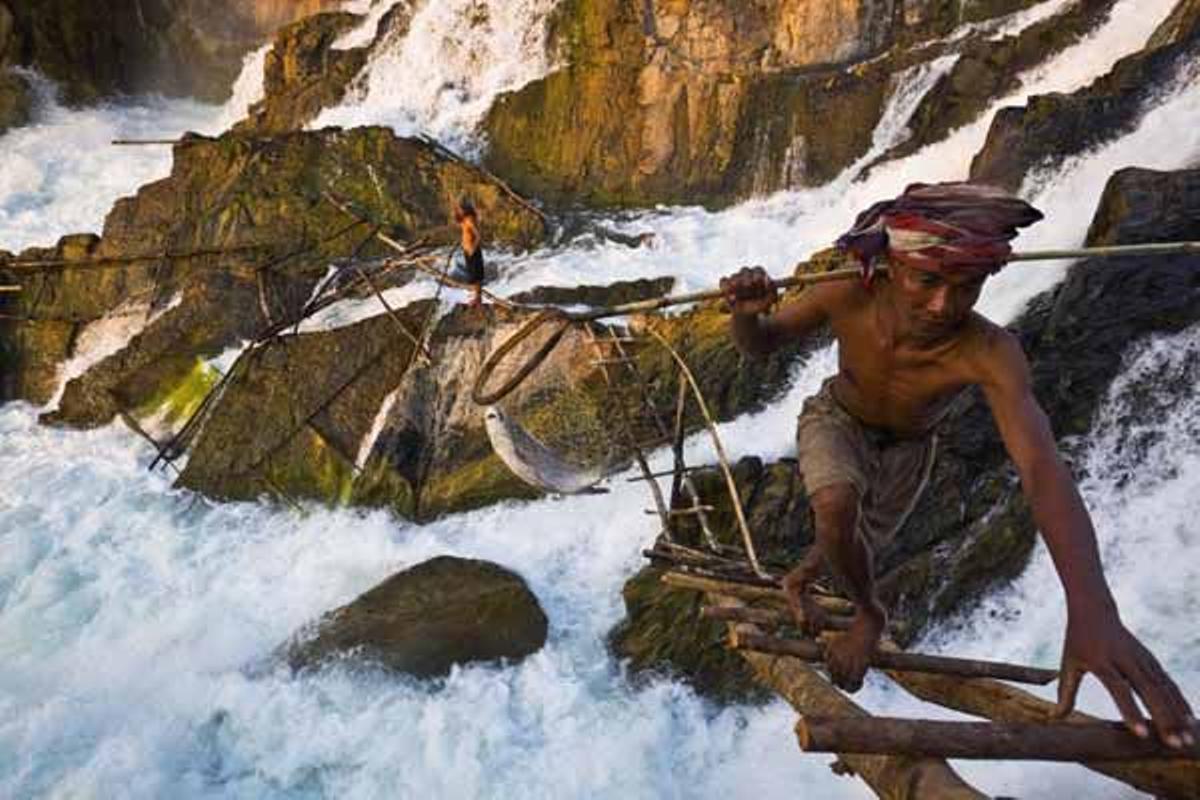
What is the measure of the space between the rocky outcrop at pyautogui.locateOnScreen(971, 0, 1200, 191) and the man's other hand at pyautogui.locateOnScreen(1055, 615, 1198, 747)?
6.66 m

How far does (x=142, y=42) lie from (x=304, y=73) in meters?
5.33

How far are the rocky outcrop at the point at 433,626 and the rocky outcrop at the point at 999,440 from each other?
806 mm

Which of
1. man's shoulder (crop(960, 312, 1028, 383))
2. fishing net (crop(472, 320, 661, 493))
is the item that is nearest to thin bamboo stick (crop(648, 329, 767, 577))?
man's shoulder (crop(960, 312, 1028, 383))

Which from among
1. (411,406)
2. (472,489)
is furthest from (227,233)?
(472,489)

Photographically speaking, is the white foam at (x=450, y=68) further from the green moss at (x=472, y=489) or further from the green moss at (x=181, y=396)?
the green moss at (x=472, y=489)

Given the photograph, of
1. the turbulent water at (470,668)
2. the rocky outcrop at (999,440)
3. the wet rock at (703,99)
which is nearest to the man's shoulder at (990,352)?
the turbulent water at (470,668)

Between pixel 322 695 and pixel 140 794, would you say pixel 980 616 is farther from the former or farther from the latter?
pixel 140 794

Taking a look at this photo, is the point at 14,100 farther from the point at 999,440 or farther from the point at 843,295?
the point at 843,295

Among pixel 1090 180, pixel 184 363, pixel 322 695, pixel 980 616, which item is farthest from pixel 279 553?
pixel 1090 180

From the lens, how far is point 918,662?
6.80ft

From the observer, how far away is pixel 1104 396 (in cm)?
527

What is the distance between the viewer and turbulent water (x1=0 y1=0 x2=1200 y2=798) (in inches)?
197

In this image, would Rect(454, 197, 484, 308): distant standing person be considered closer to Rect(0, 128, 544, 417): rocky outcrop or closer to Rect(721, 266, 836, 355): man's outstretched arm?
Rect(0, 128, 544, 417): rocky outcrop

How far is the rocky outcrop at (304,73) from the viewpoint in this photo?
13312 mm
